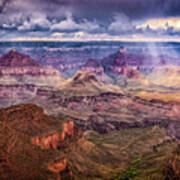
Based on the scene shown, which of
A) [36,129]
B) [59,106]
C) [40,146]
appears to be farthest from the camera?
[59,106]

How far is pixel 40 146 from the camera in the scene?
9175cm

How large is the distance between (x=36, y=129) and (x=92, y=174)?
60.0 ft

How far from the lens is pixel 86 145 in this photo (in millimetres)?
113062

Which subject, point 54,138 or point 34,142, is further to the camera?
point 54,138

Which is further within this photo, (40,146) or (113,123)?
(113,123)

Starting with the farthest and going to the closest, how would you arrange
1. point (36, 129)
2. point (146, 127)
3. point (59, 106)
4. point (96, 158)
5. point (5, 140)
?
point (59, 106) < point (146, 127) < point (96, 158) < point (36, 129) < point (5, 140)

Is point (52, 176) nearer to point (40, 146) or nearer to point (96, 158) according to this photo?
point (40, 146)

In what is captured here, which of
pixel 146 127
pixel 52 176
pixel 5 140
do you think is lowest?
pixel 146 127

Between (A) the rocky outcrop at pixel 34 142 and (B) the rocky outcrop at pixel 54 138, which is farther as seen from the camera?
(B) the rocky outcrop at pixel 54 138

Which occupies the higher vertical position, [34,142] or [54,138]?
[34,142]

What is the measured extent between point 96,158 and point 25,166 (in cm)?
3687

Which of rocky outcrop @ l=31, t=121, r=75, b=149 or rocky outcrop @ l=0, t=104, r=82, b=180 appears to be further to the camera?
rocky outcrop @ l=31, t=121, r=75, b=149

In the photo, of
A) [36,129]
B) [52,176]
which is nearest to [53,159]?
[52,176]

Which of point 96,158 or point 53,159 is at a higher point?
point 53,159
